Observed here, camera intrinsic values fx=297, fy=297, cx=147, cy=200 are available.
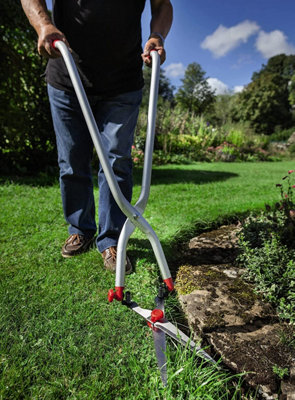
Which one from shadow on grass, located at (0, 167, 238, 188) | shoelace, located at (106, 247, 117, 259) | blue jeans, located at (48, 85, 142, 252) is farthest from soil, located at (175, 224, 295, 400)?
shadow on grass, located at (0, 167, 238, 188)

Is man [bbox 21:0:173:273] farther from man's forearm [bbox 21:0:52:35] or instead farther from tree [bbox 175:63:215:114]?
tree [bbox 175:63:215:114]

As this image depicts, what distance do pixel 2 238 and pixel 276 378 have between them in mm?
2099

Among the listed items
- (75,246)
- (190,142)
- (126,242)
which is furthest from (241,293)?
(190,142)

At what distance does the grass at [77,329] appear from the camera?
1.13 m

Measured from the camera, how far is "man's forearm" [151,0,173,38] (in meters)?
1.72

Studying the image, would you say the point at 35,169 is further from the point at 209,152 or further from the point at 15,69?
the point at 209,152

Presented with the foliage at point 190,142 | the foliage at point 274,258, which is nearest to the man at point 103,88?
the foliage at point 274,258

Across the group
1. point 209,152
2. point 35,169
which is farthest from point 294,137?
point 35,169

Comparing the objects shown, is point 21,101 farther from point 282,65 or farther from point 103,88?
point 282,65

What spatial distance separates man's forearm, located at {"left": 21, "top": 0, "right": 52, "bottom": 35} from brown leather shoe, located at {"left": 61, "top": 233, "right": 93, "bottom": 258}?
51.8 inches

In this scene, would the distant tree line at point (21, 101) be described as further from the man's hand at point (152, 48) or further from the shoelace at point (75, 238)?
the man's hand at point (152, 48)

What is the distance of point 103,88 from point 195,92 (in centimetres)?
3845

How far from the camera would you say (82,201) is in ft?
7.01

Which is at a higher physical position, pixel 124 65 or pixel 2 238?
pixel 124 65
